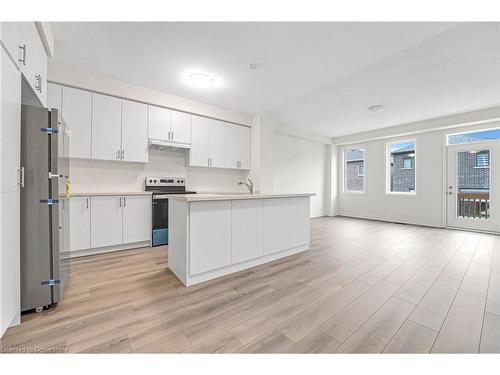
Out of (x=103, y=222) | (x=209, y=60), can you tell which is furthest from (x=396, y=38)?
(x=103, y=222)

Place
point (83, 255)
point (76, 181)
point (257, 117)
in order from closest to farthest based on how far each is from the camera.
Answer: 1. point (83, 255)
2. point (76, 181)
3. point (257, 117)

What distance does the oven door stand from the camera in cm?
337

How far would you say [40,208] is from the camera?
1.57 meters

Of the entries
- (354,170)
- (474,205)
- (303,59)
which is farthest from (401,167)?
(303,59)

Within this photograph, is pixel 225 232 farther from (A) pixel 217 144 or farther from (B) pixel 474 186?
(B) pixel 474 186

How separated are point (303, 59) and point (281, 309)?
9.27 ft

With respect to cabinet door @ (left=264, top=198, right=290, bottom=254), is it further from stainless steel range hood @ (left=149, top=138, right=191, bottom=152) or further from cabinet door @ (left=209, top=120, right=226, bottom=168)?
stainless steel range hood @ (left=149, top=138, right=191, bottom=152)

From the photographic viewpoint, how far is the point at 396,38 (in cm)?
220

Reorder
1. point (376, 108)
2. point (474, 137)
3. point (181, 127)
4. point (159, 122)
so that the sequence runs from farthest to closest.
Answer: point (474, 137)
point (376, 108)
point (181, 127)
point (159, 122)

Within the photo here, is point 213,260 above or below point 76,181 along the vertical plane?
below

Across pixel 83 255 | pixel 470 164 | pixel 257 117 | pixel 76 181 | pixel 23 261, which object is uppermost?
pixel 257 117
